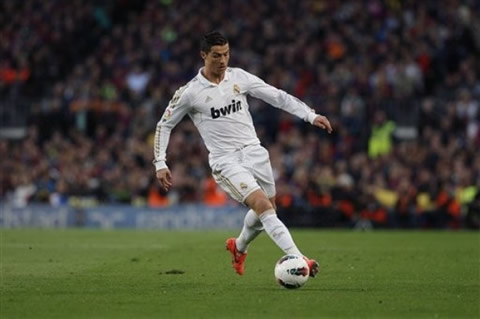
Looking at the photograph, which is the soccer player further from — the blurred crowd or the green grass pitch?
the blurred crowd

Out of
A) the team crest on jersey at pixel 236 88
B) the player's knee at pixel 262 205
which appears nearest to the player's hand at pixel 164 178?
the player's knee at pixel 262 205

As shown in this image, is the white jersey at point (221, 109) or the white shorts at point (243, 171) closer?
the white shorts at point (243, 171)

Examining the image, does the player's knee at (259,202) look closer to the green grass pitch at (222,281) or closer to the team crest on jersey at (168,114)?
the green grass pitch at (222,281)

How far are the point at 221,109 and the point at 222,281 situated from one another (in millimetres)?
1948

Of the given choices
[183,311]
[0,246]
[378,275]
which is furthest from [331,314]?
[0,246]

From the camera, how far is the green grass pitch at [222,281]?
10.3 m

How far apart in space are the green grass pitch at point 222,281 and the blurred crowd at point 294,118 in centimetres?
776

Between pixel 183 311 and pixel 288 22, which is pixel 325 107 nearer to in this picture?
pixel 288 22

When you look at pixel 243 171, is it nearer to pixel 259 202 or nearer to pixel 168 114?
pixel 259 202

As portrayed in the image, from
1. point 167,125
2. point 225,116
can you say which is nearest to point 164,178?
point 167,125

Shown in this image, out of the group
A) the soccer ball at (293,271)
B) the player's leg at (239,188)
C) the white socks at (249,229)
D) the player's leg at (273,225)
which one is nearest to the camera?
the soccer ball at (293,271)

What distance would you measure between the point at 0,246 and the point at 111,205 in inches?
437

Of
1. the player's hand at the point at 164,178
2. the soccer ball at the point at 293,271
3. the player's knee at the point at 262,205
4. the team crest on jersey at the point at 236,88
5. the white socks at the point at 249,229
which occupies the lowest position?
the soccer ball at the point at 293,271

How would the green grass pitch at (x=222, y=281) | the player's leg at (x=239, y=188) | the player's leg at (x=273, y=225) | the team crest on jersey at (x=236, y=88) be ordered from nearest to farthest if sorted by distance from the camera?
the green grass pitch at (x=222, y=281)
the player's leg at (x=273, y=225)
the player's leg at (x=239, y=188)
the team crest on jersey at (x=236, y=88)
